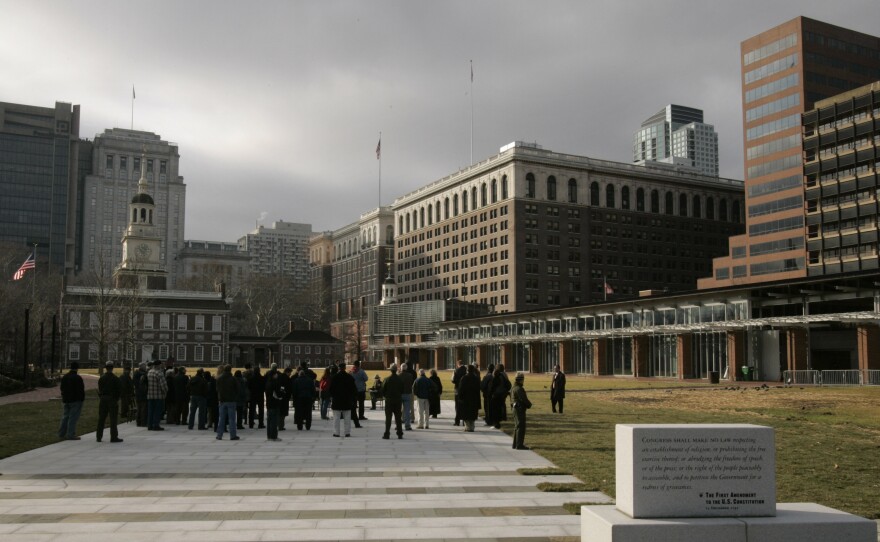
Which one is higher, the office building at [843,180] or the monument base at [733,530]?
the office building at [843,180]

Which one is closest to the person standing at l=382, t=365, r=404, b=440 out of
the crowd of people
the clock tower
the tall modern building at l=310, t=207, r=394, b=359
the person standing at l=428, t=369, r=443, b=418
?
the crowd of people

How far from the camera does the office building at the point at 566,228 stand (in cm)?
12581

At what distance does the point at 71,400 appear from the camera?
1948cm

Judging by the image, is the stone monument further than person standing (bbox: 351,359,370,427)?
No

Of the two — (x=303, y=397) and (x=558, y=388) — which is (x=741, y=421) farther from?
(x=303, y=397)

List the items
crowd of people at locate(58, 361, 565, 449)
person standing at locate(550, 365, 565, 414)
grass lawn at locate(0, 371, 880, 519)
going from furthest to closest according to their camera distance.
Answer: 1. person standing at locate(550, 365, 565, 414)
2. crowd of people at locate(58, 361, 565, 449)
3. grass lawn at locate(0, 371, 880, 519)

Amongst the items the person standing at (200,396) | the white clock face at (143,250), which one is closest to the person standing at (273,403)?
the person standing at (200,396)

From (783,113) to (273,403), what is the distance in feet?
291

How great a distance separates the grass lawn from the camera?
13.0 meters

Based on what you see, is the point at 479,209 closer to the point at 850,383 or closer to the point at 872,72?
the point at 872,72

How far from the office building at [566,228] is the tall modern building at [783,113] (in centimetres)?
3295

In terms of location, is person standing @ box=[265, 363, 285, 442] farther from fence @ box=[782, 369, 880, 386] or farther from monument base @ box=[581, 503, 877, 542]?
fence @ box=[782, 369, 880, 386]

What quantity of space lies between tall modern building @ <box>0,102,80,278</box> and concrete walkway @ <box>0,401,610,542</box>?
539 ft

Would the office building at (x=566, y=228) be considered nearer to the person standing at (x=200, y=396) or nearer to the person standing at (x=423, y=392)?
the person standing at (x=423, y=392)
